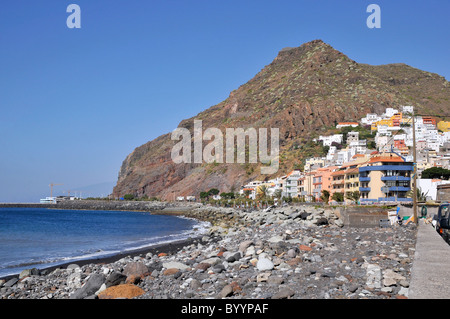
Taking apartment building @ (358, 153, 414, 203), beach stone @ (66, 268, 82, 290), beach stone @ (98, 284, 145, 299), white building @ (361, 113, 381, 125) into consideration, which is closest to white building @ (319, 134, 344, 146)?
white building @ (361, 113, 381, 125)

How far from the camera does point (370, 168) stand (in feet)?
198

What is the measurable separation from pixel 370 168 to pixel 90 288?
179 feet

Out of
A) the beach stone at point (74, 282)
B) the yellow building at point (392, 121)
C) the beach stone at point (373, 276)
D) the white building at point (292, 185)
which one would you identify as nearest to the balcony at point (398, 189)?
the white building at point (292, 185)

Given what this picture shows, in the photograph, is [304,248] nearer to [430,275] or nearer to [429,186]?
[430,275]

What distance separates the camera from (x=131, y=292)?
10906 millimetres

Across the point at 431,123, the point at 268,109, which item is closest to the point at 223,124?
the point at 268,109

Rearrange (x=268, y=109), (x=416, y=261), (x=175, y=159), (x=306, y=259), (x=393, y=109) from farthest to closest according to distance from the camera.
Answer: (x=175, y=159)
(x=268, y=109)
(x=393, y=109)
(x=306, y=259)
(x=416, y=261)

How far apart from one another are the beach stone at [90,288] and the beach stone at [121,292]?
1.03m

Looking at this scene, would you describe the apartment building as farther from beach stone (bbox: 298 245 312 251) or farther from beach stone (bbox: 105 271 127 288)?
beach stone (bbox: 105 271 127 288)

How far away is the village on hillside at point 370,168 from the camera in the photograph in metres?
58.9

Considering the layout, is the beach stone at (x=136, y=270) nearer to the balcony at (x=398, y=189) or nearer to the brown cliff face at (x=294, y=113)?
the balcony at (x=398, y=189)
